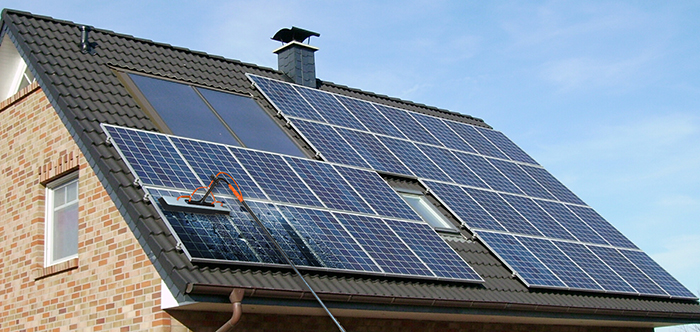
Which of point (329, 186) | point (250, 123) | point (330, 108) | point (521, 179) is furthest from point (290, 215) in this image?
point (521, 179)

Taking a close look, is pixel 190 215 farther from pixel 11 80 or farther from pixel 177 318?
pixel 11 80

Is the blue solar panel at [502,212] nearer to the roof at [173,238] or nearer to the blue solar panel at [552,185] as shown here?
the roof at [173,238]

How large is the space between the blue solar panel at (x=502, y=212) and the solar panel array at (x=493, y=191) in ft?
0.10

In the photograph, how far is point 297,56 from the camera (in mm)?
18156

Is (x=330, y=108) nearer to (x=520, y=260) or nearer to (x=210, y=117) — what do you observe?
(x=210, y=117)

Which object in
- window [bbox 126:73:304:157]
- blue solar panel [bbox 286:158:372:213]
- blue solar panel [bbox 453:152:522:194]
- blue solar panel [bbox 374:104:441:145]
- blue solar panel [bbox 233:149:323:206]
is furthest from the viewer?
blue solar panel [bbox 374:104:441:145]

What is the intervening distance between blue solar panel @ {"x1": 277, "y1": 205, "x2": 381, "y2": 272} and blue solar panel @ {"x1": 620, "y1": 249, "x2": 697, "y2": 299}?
24.9 feet

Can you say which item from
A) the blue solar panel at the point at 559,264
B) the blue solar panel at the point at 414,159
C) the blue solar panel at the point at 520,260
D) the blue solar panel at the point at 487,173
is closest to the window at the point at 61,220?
the blue solar panel at the point at 414,159

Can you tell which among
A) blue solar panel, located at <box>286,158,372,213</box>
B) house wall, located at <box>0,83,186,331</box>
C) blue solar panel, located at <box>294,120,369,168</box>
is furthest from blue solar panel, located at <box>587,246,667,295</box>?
house wall, located at <box>0,83,186,331</box>

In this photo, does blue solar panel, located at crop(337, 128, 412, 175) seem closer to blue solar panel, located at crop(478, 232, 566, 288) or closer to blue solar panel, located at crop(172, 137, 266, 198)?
blue solar panel, located at crop(478, 232, 566, 288)

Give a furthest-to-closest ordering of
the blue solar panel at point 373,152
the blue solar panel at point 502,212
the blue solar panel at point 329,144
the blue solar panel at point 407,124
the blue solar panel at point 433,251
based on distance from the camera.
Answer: the blue solar panel at point 407,124
the blue solar panel at point 502,212
the blue solar panel at point 373,152
the blue solar panel at point 329,144
the blue solar panel at point 433,251

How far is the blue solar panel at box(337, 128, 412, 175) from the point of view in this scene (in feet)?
49.2

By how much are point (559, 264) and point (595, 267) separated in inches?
42.1

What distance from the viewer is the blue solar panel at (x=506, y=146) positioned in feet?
64.6
